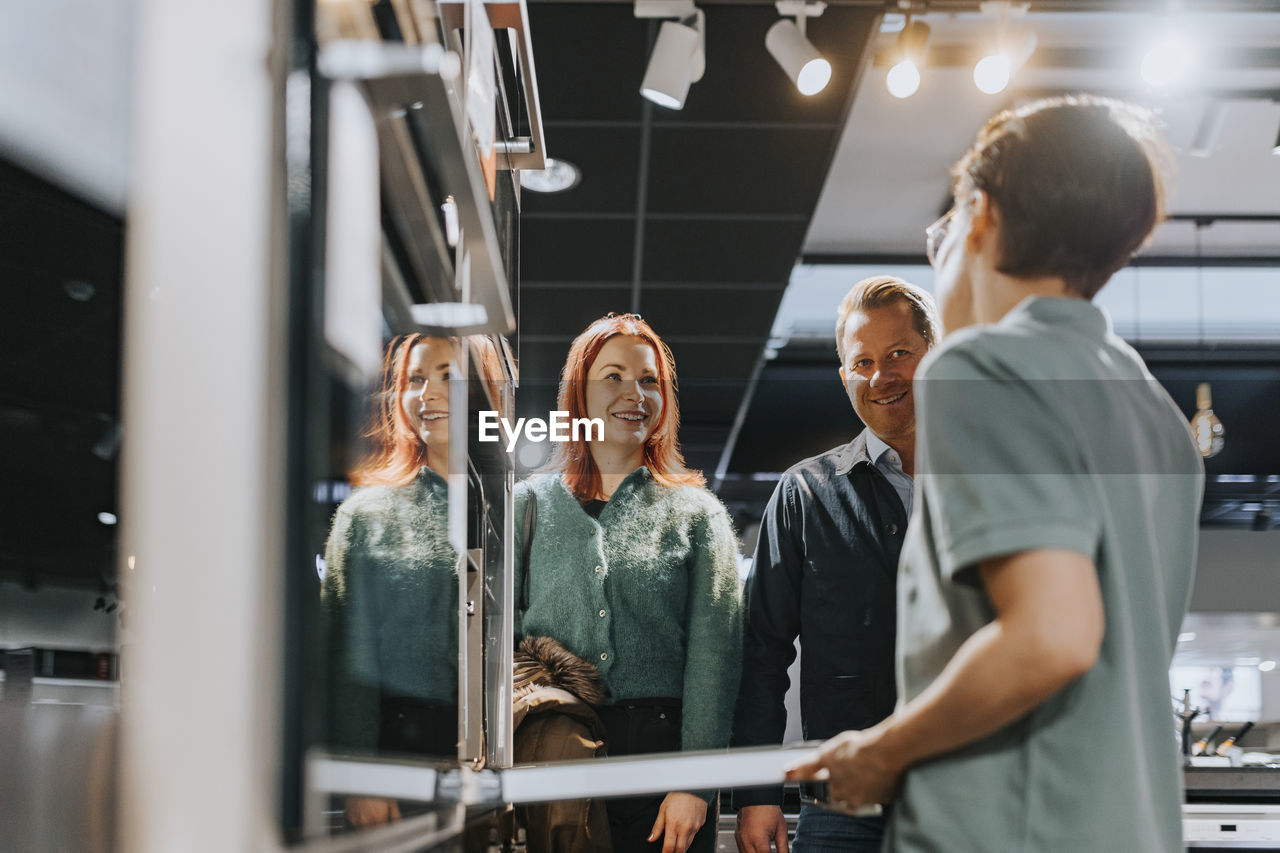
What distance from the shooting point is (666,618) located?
1.71 meters

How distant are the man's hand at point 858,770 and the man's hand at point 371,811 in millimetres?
370

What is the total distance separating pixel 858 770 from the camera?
2.86 feet

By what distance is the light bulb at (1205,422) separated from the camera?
2352 mm

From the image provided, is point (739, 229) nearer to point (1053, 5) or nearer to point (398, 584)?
point (1053, 5)

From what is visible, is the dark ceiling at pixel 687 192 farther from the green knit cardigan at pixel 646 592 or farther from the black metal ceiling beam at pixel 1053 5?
the green knit cardigan at pixel 646 592

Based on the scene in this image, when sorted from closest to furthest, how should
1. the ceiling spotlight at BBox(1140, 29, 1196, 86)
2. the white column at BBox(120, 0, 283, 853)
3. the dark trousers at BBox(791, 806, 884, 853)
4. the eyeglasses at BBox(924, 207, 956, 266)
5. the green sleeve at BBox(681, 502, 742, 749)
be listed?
the white column at BBox(120, 0, 283, 853) < the eyeglasses at BBox(924, 207, 956, 266) < the dark trousers at BBox(791, 806, 884, 853) < the green sleeve at BBox(681, 502, 742, 749) < the ceiling spotlight at BBox(1140, 29, 1196, 86)

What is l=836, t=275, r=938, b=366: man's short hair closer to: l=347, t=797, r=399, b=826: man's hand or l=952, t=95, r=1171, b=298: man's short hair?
l=952, t=95, r=1171, b=298: man's short hair

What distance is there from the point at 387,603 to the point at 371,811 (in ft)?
0.48

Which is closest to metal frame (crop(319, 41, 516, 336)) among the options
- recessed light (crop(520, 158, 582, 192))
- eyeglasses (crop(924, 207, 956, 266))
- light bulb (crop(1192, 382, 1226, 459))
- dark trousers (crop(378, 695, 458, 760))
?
dark trousers (crop(378, 695, 458, 760))

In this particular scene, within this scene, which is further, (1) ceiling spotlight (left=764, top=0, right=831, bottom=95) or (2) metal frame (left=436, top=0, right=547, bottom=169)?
(1) ceiling spotlight (left=764, top=0, right=831, bottom=95)

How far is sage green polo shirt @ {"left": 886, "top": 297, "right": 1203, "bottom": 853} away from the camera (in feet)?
2.61

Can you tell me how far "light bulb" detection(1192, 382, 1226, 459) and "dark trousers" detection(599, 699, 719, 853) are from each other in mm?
1346

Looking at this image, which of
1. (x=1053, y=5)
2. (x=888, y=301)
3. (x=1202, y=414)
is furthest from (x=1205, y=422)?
(x=888, y=301)

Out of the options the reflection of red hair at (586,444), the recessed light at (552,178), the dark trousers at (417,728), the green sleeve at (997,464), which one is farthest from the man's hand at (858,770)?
the recessed light at (552,178)
